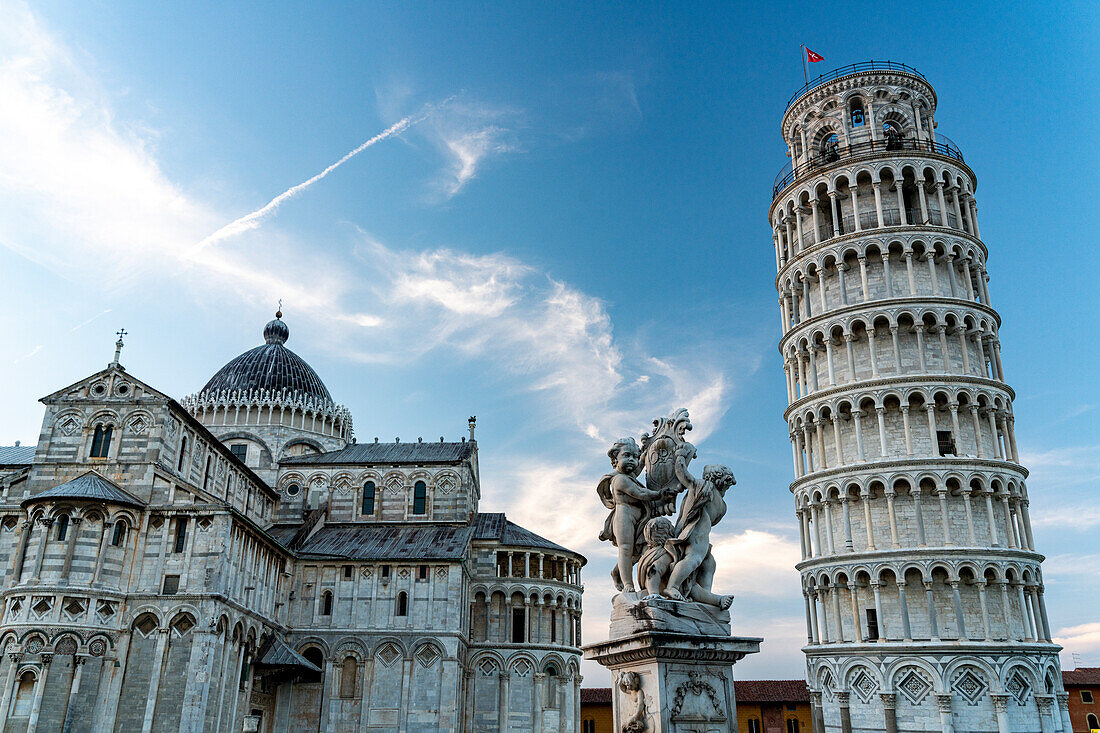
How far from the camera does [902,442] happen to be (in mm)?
36125

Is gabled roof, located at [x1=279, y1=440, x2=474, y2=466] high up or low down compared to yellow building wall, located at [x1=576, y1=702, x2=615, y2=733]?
up

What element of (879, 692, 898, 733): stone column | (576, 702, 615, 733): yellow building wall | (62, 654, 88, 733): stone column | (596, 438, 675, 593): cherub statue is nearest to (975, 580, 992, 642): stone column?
(879, 692, 898, 733): stone column

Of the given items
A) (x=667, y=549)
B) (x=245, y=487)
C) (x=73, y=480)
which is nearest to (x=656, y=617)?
(x=667, y=549)

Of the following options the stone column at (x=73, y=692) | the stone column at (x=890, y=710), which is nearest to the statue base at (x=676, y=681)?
the stone column at (x=890, y=710)

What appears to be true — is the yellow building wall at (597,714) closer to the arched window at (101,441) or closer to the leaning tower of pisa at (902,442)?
the leaning tower of pisa at (902,442)

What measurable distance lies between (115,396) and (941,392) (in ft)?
124

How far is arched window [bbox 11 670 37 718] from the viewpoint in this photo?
30.9 m

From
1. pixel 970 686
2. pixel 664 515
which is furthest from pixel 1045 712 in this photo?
pixel 664 515

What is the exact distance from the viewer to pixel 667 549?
9.55 metres

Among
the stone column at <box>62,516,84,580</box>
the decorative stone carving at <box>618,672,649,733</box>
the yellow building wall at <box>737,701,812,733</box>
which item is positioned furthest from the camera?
the yellow building wall at <box>737,701,812,733</box>

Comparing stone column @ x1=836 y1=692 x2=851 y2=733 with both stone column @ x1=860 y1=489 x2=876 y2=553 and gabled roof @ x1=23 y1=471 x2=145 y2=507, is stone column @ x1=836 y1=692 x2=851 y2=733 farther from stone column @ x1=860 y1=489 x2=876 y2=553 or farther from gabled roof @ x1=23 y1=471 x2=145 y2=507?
gabled roof @ x1=23 y1=471 x2=145 y2=507

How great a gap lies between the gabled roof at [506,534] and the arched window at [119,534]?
20709 mm

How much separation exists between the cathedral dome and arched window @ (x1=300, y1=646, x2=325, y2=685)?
19.5 metres

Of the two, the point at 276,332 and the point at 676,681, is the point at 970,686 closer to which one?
the point at 676,681
